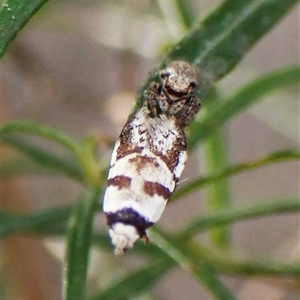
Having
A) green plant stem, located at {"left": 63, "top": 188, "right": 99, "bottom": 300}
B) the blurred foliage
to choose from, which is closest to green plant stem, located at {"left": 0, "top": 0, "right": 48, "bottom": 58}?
the blurred foliage

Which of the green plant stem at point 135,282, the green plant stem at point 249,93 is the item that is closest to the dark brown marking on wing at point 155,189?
the green plant stem at point 249,93

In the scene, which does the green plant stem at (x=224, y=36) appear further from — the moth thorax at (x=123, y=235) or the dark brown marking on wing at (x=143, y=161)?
the moth thorax at (x=123, y=235)

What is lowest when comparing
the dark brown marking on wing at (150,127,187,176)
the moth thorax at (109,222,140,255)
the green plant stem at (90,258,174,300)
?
the moth thorax at (109,222,140,255)

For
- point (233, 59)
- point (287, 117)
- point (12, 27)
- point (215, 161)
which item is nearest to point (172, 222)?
point (287, 117)

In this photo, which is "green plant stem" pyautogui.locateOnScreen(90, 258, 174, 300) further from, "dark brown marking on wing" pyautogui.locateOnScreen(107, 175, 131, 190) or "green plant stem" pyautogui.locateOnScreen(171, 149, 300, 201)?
"dark brown marking on wing" pyautogui.locateOnScreen(107, 175, 131, 190)

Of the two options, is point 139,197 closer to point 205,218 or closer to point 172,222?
point 205,218

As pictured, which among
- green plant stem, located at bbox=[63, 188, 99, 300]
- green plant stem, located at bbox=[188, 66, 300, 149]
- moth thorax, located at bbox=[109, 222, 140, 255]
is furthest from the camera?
green plant stem, located at bbox=[188, 66, 300, 149]

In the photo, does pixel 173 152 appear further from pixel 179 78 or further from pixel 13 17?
pixel 13 17
